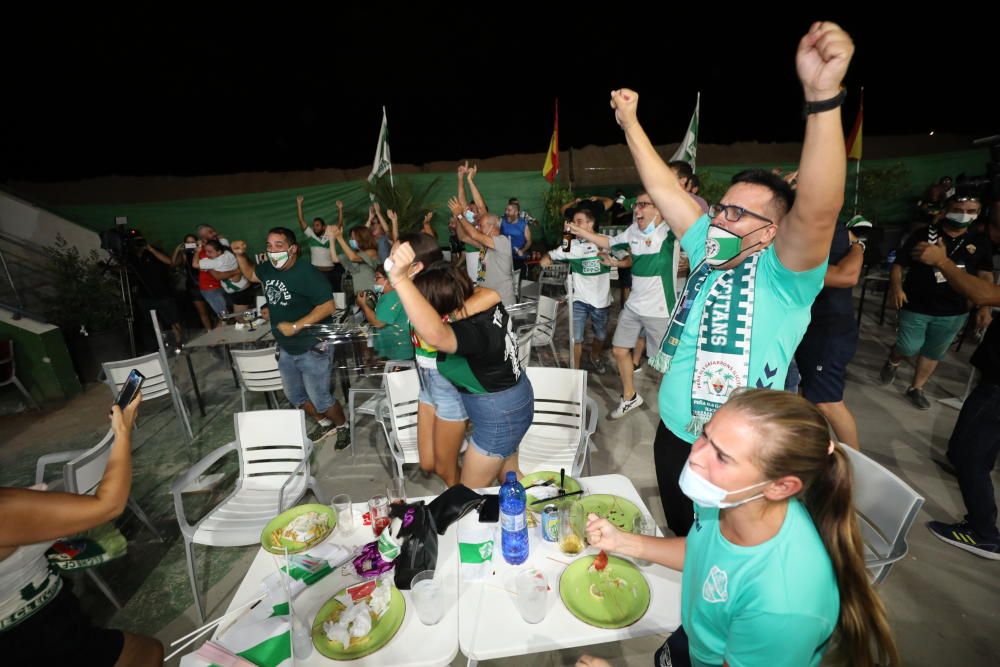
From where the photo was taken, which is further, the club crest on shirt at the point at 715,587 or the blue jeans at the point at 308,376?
the blue jeans at the point at 308,376

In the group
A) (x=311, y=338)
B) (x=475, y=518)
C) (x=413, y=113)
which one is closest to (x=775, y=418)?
(x=475, y=518)

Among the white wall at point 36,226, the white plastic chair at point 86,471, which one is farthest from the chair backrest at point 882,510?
the white wall at point 36,226

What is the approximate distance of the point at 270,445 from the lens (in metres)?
3.01

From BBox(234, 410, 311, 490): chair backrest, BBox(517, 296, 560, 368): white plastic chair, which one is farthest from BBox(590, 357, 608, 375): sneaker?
BBox(234, 410, 311, 490): chair backrest

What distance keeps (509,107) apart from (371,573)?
17.0 metres

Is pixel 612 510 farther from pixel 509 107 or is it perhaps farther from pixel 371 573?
pixel 509 107

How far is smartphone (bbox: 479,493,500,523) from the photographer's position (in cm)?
203

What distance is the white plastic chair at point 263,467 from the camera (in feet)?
9.13

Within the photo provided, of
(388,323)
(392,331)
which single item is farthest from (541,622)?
(392,331)

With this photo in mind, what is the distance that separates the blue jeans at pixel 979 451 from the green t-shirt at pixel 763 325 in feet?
6.40

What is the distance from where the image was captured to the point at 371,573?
1789 millimetres

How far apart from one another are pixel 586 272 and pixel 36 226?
32.6 ft

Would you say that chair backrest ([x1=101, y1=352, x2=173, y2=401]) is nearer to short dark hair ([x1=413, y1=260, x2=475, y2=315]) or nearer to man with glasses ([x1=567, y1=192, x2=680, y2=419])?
short dark hair ([x1=413, y1=260, x2=475, y2=315])

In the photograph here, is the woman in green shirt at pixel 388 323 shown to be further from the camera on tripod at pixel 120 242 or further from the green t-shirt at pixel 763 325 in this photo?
the camera on tripod at pixel 120 242
